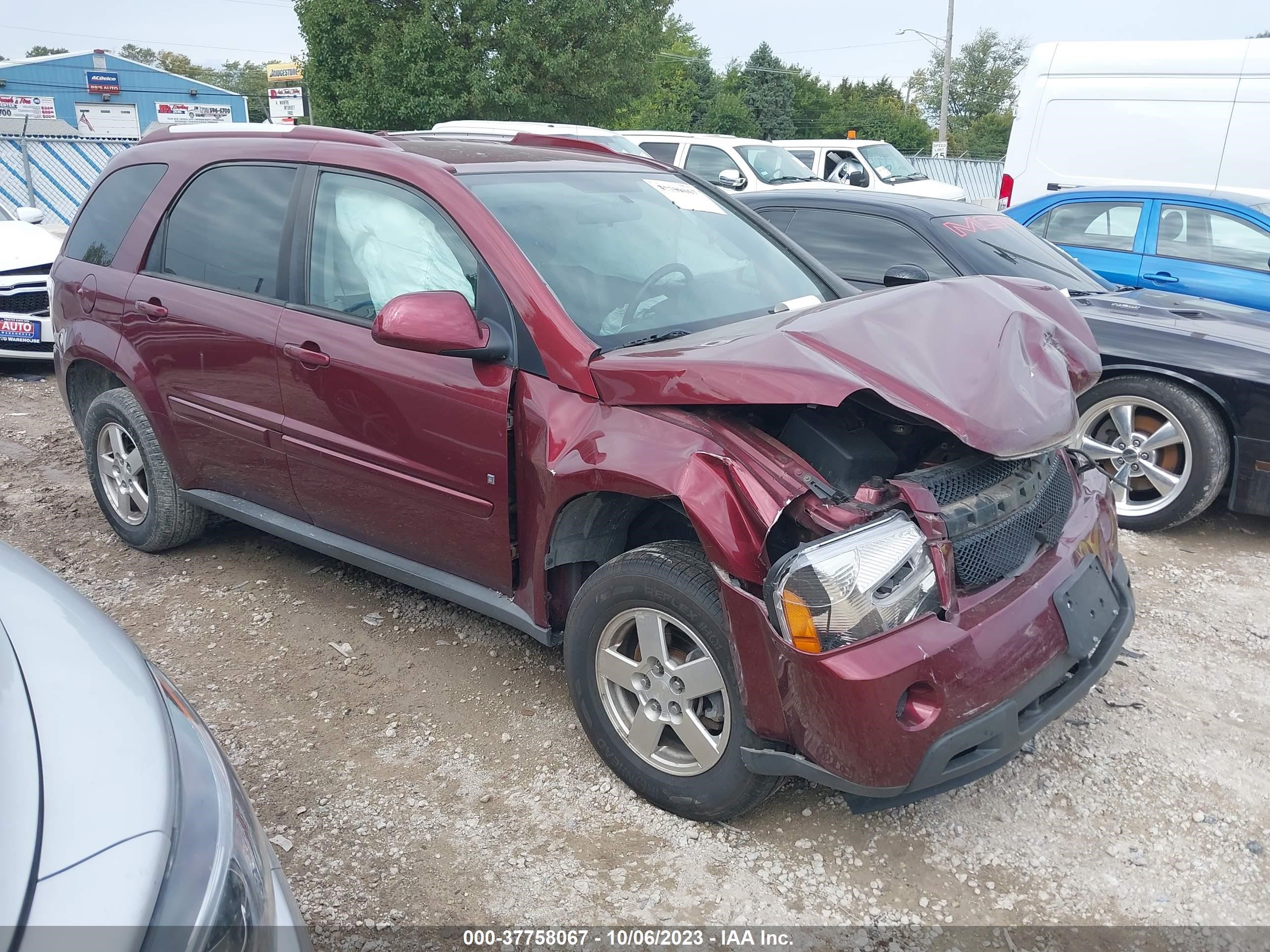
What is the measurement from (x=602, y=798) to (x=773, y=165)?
11.2 metres

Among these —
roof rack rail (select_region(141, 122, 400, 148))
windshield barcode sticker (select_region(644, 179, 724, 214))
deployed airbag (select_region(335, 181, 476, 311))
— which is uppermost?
roof rack rail (select_region(141, 122, 400, 148))

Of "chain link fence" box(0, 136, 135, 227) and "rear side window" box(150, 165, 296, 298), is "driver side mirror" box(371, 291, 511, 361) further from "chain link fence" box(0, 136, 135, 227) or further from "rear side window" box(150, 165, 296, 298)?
"chain link fence" box(0, 136, 135, 227)

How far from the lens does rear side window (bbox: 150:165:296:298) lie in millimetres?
3557

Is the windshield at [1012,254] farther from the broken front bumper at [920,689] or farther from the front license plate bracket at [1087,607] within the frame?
the broken front bumper at [920,689]

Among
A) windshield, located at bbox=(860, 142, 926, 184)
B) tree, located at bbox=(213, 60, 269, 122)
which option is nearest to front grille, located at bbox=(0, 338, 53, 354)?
windshield, located at bbox=(860, 142, 926, 184)

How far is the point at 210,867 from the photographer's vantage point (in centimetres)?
142

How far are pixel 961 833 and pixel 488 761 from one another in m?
1.41

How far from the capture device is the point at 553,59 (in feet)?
66.7

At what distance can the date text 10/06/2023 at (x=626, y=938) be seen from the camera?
2.32m

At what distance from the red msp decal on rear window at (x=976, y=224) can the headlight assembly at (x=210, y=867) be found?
4918 mm

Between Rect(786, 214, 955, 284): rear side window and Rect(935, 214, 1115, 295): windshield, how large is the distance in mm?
171

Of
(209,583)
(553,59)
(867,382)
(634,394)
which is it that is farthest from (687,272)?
(553,59)

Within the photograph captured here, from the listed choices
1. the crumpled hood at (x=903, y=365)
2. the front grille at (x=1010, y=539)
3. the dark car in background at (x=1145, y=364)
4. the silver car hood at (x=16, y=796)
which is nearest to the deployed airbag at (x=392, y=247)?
the crumpled hood at (x=903, y=365)

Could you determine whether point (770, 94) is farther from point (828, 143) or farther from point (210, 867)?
point (210, 867)
